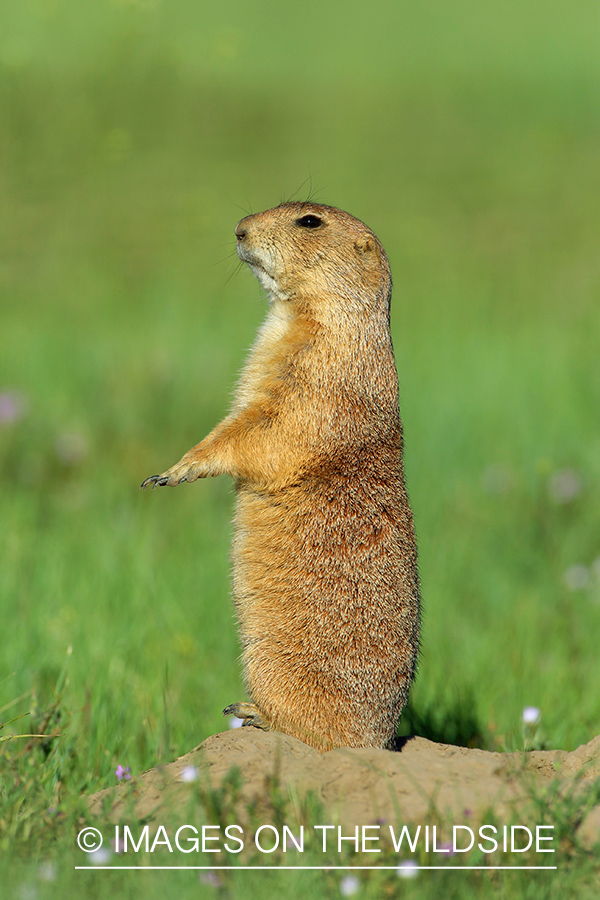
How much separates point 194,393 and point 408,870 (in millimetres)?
6625

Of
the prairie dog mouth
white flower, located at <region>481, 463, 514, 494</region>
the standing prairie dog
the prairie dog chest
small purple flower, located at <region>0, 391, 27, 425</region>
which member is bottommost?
the standing prairie dog

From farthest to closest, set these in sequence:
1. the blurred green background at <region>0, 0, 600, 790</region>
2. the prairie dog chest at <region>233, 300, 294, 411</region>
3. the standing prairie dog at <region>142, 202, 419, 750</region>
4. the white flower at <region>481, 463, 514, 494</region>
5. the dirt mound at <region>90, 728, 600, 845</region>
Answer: the white flower at <region>481, 463, 514, 494</region>
the blurred green background at <region>0, 0, 600, 790</region>
the prairie dog chest at <region>233, 300, 294, 411</region>
the standing prairie dog at <region>142, 202, 419, 750</region>
the dirt mound at <region>90, 728, 600, 845</region>

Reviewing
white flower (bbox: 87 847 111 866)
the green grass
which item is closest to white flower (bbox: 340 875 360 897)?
the green grass

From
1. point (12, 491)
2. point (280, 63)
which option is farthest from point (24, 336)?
point (280, 63)

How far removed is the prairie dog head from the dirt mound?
5.46 ft

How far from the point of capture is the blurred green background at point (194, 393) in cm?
500

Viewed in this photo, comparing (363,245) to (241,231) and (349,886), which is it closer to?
(241,231)

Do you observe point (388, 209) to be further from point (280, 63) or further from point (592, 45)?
point (592, 45)

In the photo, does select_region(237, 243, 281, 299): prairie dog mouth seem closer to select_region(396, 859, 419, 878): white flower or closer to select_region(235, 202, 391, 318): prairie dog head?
select_region(235, 202, 391, 318): prairie dog head

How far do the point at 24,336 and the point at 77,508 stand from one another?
360cm

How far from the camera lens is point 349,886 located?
97.9 inches

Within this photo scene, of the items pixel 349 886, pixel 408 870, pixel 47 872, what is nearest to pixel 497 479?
pixel 408 870

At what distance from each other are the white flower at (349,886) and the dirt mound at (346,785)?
0.83 ft

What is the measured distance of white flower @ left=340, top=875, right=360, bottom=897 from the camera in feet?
8.11
